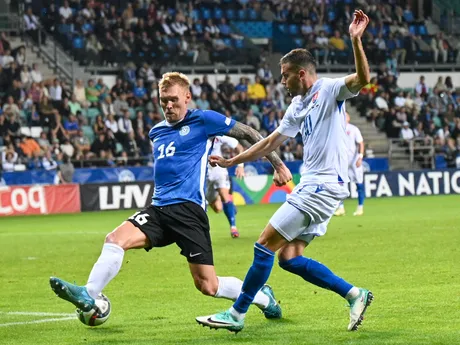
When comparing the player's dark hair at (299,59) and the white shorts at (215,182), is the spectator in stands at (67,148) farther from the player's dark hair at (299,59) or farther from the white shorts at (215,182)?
the player's dark hair at (299,59)

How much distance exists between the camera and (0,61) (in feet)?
105

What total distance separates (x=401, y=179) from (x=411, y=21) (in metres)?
13.5

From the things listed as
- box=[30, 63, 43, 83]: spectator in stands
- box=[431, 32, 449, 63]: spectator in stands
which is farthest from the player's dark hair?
box=[431, 32, 449, 63]: spectator in stands

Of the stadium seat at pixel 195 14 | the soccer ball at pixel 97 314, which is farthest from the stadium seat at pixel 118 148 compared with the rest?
the soccer ball at pixel 97 314

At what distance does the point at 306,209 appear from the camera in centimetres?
820

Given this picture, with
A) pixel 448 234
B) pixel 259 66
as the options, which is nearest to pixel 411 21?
pixel 259 66

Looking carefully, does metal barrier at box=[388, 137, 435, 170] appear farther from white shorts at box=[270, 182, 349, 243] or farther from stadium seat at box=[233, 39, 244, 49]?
white shorts at box=[270, 182, 349, 243]

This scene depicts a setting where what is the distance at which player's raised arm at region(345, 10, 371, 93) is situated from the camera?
757 centimetres

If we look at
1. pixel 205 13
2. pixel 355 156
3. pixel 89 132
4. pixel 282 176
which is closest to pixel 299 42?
pixel 205 13

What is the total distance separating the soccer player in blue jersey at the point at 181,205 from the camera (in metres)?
8.50

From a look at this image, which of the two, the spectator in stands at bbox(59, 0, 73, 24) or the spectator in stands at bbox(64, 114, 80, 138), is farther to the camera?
the spectator in stands at bbox(59, 0, 73, 24)

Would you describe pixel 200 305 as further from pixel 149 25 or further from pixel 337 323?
pixel 149 25

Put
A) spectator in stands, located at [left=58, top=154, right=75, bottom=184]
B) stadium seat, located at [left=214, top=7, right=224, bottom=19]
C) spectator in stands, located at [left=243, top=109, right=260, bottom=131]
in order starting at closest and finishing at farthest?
spectator in stands, located at [left=58, top=154, right=75, bottom=184] → spectator in stands, located at [left=243, top=109, right=260, bottom=131] → stadium seat, located at [left=214, top=7, right=224, bottom=19]

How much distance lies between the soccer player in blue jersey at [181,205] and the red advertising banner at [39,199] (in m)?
18.1
